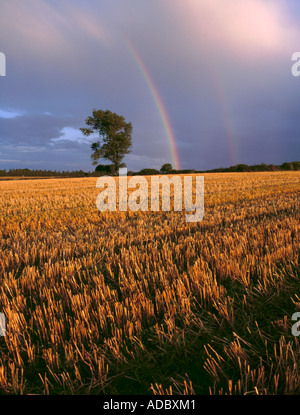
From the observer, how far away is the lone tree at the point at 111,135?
5062cm

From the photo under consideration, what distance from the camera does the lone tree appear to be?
5062 cm

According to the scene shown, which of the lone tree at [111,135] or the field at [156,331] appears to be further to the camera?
the lone tree at [111,135]

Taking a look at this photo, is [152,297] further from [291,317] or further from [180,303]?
[291,317]

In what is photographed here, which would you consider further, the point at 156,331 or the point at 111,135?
the point at 111,135

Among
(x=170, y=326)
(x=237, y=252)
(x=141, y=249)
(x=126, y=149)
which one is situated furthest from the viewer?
(x=126, y=149)

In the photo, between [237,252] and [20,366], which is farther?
[237,252]

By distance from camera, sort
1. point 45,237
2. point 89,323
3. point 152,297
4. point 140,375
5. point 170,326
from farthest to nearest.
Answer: point 45,237 → point 152,297 → point 89,323 → point 170,326 → point 140,375

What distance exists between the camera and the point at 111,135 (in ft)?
168

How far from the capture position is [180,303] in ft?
6.51

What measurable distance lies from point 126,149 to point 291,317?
51.8 metres

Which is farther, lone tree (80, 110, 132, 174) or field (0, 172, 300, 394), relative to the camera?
lone tree (80, 110, 132, 174)

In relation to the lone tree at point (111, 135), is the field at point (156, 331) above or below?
below
